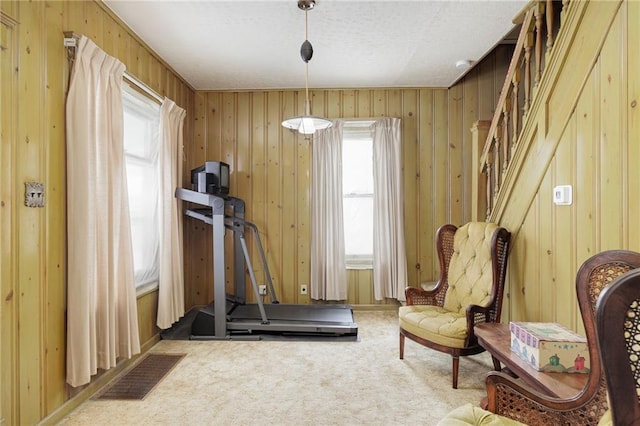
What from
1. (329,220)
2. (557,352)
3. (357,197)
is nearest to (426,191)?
(357,197)

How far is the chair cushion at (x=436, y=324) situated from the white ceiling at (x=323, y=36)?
89.5 inches

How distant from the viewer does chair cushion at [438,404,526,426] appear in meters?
1.27

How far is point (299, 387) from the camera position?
2.40 m

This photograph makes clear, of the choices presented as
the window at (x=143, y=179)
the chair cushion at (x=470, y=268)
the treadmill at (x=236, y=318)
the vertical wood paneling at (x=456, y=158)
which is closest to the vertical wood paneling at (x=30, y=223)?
the window at (x=143, y=179)

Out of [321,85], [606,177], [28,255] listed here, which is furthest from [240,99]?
[606,177]

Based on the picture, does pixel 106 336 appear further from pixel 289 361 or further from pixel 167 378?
pixel 289 361

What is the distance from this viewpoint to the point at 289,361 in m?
2.82

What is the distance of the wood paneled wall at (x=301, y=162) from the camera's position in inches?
162

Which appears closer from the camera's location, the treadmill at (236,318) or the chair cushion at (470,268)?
the chair cushion at (470,268)

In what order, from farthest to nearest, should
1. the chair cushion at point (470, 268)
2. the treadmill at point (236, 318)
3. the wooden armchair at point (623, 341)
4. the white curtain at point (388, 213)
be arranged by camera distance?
the white curtain at point (388, 213) < the treadmill at point (236, 318) < the chair cushion at point (470, 268) < the wooden armchair at point (623, 341)

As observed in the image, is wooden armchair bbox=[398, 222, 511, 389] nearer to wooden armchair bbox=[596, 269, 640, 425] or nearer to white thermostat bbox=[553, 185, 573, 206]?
white thermostat bbox=[553, 185, 573, 206]

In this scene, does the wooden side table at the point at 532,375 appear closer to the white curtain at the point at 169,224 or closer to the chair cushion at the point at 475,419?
the chair cushion at the point at 475,419

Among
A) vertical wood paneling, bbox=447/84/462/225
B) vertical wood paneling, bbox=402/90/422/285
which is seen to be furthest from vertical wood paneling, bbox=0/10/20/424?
vertical wood paneling, bbox=447/84/462/225

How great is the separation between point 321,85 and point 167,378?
334 cm
